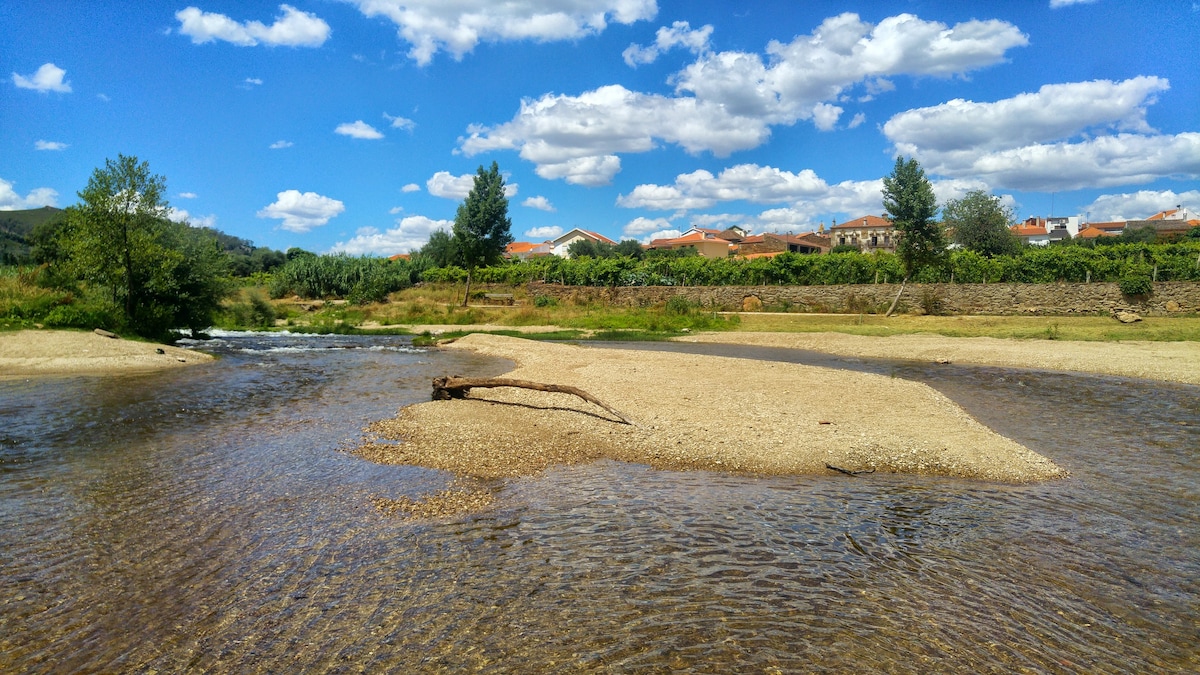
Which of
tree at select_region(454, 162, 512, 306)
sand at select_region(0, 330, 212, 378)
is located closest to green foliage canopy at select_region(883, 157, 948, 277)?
tree at select_region(454, 162, 512, 306)

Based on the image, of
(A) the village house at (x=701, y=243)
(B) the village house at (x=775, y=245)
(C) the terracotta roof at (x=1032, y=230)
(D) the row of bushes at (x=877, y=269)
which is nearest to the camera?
(D) the row of bushes at (x=877, y=269)

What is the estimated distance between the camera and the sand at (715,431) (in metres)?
11.4

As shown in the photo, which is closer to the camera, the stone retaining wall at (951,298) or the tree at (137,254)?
the tree at (137,254)

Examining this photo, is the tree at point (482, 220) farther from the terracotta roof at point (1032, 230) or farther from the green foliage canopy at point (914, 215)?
the terracotta roof at point (1032, 230)

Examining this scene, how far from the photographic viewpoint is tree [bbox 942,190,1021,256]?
2731 inches

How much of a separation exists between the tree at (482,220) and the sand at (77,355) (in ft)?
113

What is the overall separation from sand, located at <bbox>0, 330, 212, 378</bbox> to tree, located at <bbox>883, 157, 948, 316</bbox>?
4034cm

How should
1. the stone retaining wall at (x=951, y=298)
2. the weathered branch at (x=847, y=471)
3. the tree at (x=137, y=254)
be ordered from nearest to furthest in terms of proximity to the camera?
the weathered branch at (x=847, y=471) < the tree at (x=137, y=254) < the stone retaining wall at (x=951, y=298)

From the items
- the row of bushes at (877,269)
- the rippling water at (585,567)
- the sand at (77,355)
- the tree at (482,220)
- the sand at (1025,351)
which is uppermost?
the tree at (482,220)

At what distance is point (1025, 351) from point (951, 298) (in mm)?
18776

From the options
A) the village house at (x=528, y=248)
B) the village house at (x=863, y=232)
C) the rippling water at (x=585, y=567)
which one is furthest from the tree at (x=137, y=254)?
the village house at (x=863, y=232)

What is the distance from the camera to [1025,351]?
27859 millimetres

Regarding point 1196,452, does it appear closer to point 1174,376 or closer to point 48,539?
point 1174,376

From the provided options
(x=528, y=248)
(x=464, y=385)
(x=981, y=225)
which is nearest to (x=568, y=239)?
(x=528, y=248)
